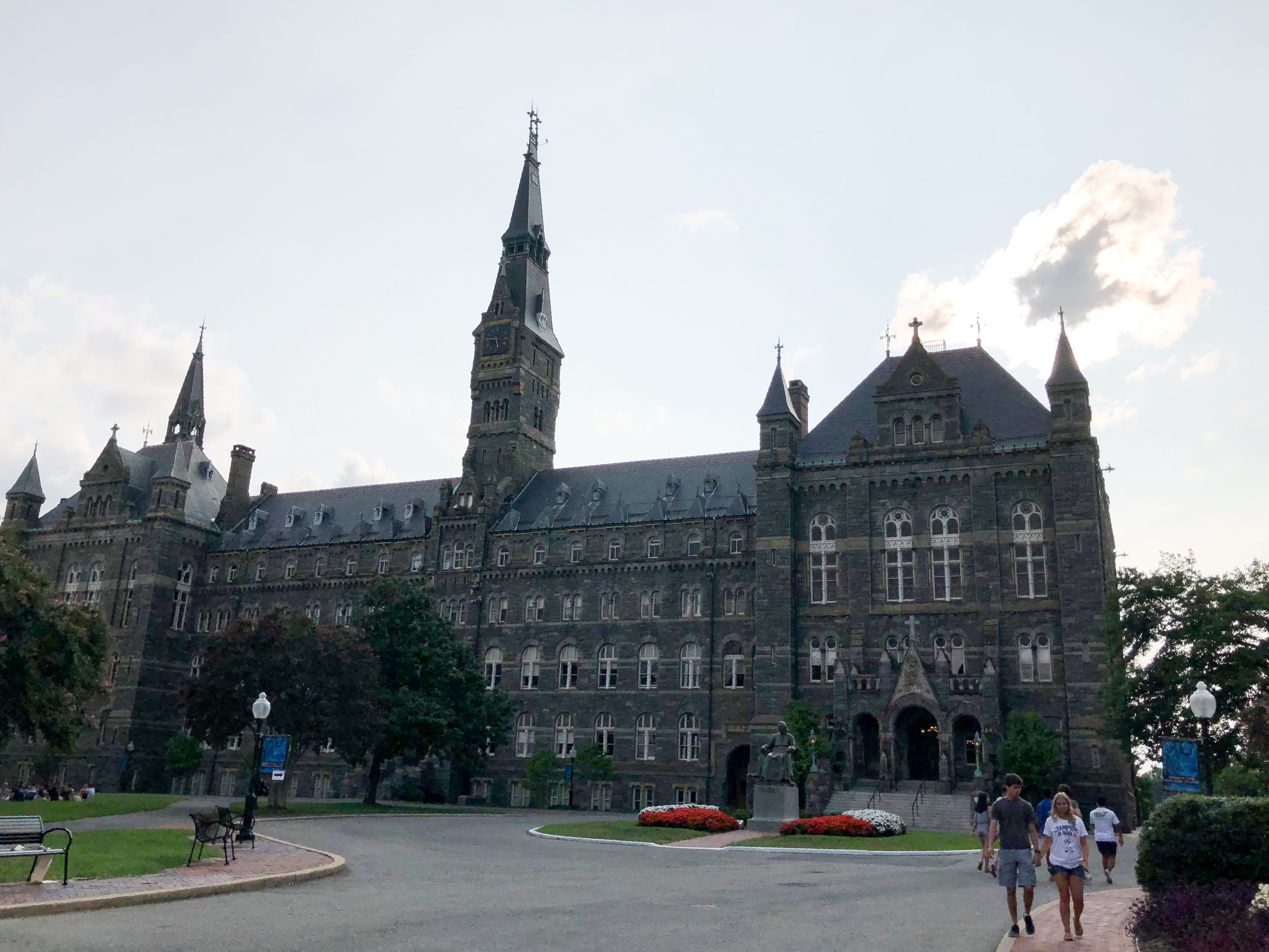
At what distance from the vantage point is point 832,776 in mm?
51156

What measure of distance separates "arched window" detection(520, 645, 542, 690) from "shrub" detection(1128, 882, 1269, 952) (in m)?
53.9

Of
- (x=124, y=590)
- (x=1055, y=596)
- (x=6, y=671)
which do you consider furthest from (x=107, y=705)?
(x=1055, y=596)

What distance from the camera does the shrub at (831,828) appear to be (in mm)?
36594

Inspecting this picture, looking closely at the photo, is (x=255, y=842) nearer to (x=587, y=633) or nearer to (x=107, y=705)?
(x=587, y=633)

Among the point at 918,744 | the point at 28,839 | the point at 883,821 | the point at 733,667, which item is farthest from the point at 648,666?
the point at 28,839

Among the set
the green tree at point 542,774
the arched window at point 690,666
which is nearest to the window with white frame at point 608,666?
the arched window at point 690,666

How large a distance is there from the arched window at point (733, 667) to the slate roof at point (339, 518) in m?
24.1

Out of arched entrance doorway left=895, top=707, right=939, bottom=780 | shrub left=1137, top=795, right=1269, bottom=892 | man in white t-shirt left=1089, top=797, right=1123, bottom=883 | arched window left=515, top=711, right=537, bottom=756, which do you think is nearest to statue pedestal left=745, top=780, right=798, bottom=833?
arched entrance doorway left=895, top=707, right=939, bottom=780

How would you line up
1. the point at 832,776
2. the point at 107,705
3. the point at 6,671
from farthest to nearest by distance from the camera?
the point at 107,705 < the point at 832,776 < the point at 6,671

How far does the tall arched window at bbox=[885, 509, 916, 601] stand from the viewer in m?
56.4

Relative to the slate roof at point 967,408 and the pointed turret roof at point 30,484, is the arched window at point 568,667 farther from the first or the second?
the pointed turret roof at point 30,484

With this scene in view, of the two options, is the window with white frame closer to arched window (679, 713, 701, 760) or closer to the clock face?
arched window (679, 713, 701, 760)

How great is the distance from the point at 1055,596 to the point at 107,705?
6024 cm

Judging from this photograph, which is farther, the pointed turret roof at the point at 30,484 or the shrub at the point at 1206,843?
the pointed turret roof at the point at 30,484
